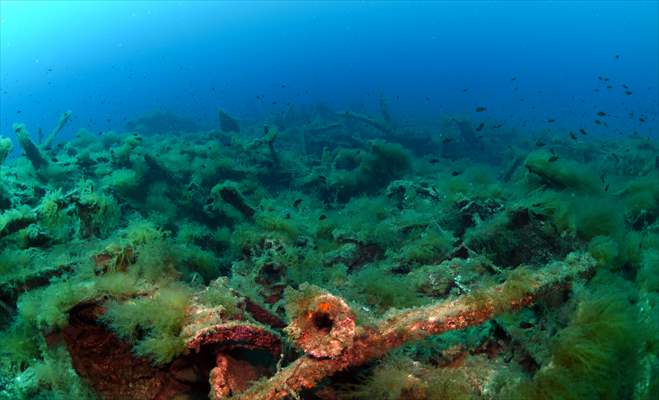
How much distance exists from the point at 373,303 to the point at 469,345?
1300 millimetres

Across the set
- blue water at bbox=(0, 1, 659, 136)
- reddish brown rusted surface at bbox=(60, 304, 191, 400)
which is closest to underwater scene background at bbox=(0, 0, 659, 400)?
reddish brown rusted surface at bbox=(60, 304, 191, 400)

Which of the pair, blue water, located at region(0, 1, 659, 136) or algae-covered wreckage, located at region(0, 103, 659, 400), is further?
blue water, located at region(0, 1, 659, 136)

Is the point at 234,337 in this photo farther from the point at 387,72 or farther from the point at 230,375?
the point at 387,72

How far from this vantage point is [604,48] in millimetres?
170750

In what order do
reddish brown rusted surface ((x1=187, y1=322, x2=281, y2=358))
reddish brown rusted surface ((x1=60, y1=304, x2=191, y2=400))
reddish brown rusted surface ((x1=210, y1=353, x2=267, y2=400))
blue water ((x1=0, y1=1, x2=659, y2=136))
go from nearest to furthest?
reddish brown rusted surface ((x1=210, y1=353, x2=267, y2=400)), reddish brown rusted surface ((x1=187, y1=322, x2=281, y2=358)), reddish brown rusted surface ((x1=60, y1=304, x2=191, y2=400)), blue water ((x1=0, y1=1, x2=659, y2=136))

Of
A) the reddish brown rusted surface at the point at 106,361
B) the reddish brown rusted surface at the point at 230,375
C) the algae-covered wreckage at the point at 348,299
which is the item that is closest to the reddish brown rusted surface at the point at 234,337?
the algae-covered wreckage at the point at 348,299

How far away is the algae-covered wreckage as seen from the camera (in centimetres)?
304

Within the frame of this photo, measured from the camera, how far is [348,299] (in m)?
4.57

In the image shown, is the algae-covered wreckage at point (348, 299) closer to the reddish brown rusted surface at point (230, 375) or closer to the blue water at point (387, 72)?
the reddish brown rusted surface at point (230, 375)

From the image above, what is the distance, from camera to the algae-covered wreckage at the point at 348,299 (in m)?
3.04

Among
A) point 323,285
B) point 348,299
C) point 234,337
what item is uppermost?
point 234,337

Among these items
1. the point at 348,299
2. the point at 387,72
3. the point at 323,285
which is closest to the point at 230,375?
the point at 348,299

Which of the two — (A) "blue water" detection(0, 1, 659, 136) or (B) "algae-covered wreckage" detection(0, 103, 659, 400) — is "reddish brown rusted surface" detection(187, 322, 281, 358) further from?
(A) "blue water" detection(0, 1, 659, 136)

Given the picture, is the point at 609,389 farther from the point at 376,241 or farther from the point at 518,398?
the point at 376,241
